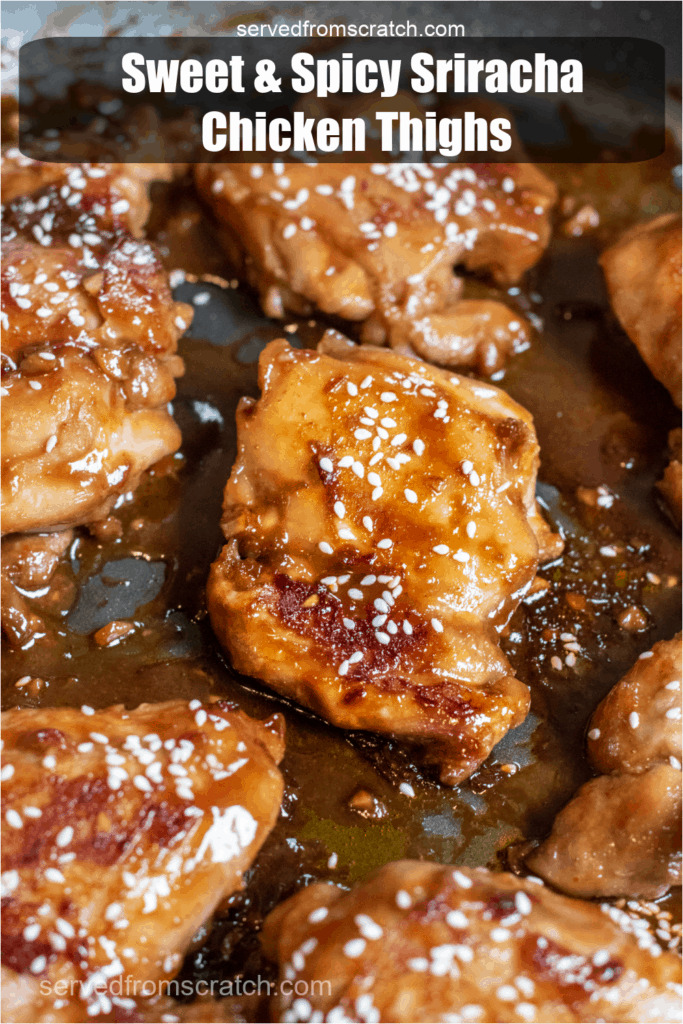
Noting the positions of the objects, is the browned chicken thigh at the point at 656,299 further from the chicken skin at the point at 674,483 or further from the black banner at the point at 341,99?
the black banner at the point at 341,99

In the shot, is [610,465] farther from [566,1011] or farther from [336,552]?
[566,1011]

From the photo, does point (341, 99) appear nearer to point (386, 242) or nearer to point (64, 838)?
point (386, 242)

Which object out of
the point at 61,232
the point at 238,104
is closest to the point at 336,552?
the point at 61,232

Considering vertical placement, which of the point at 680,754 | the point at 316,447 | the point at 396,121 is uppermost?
the point at 396,121

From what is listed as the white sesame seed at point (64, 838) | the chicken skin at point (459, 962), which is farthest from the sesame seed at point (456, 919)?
the white sesame seed at point (64, 838)

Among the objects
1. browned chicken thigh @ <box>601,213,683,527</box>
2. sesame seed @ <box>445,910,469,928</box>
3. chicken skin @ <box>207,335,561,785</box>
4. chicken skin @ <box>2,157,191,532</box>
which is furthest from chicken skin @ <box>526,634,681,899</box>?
chicken skin @ <box>2,157,191,532</box>

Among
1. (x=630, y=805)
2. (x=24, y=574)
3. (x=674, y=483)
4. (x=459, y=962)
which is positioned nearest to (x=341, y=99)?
(x=674, y=483)

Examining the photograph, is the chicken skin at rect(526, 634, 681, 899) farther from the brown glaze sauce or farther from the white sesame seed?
the white sesame seed
